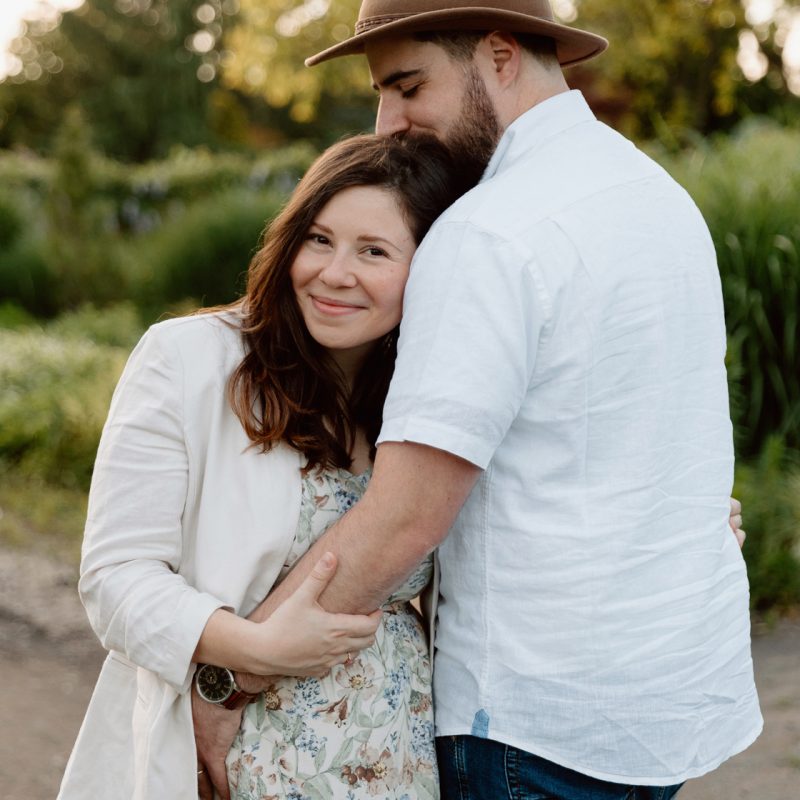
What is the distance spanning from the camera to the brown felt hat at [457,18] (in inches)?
73.0

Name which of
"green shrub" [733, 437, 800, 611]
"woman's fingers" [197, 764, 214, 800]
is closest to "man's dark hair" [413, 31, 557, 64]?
"woman's fingers" [197, 764, 214, 800]

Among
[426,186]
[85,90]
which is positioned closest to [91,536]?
[426,186]

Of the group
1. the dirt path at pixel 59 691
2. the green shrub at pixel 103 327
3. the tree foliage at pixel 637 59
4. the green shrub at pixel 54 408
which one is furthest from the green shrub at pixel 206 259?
the tree foliage at pixel 637 59

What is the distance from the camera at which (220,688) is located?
1853mm

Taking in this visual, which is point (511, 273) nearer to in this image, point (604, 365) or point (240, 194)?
point (604, 365)

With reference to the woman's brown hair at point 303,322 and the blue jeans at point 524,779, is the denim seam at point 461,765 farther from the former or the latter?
the woman's brown hair at point 303,322

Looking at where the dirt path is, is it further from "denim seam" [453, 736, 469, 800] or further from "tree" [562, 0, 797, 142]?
"tree" [562, 0, 797, 142]

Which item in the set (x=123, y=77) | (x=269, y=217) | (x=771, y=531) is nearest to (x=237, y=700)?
(x=771, y=531)

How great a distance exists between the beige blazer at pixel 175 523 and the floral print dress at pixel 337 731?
0.08 m

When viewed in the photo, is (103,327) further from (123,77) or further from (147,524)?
(123,77)

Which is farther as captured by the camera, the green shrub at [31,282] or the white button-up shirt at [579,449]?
the green shrub at [31,282]

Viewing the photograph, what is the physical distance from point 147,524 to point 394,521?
1.53ft

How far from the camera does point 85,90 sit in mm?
35750

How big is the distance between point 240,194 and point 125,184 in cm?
471
